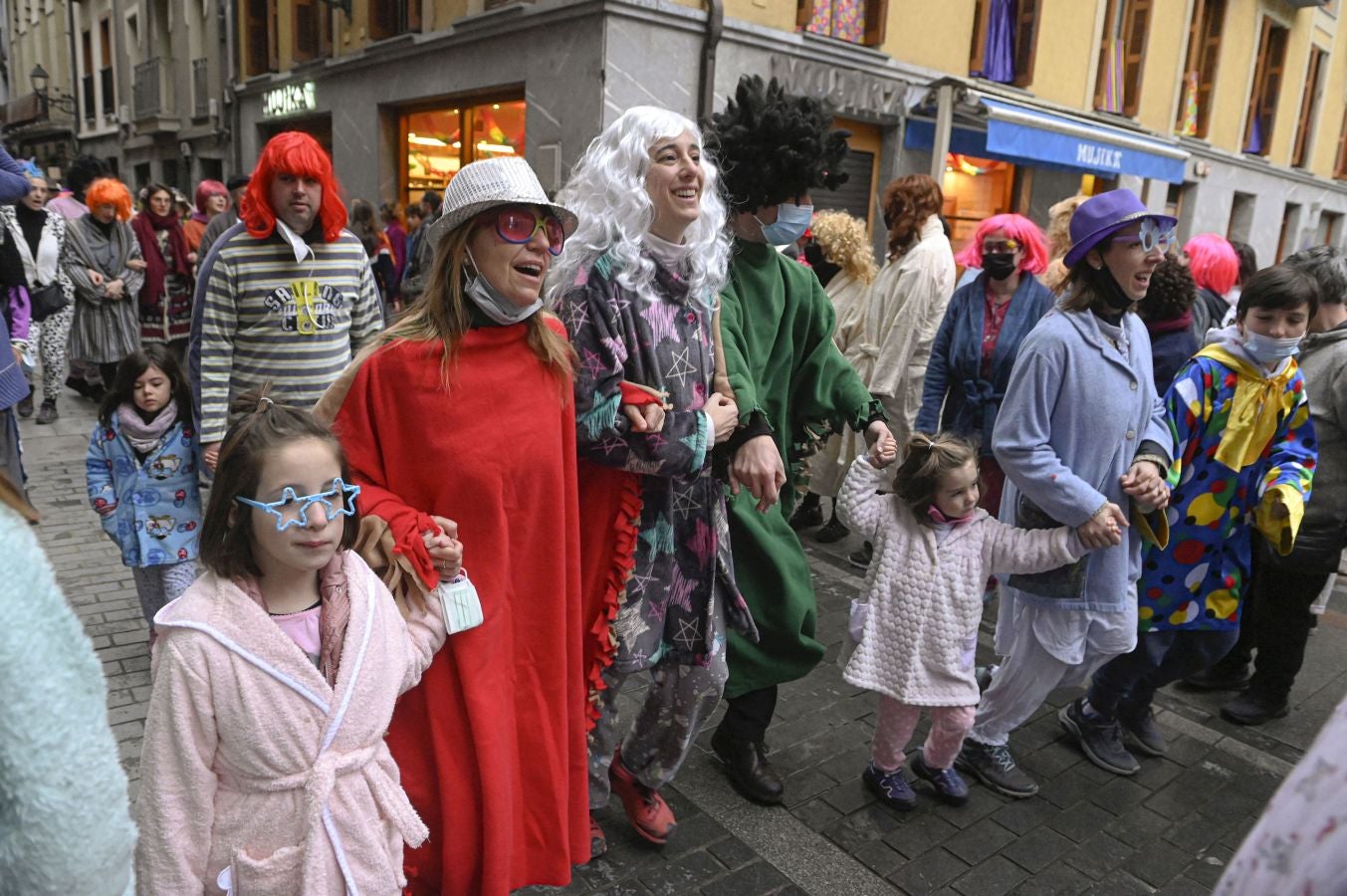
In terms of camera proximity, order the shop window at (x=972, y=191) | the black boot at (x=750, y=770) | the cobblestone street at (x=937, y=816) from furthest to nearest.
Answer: the shop window at (x=972, y=191) < the black boot at (x=750, y=770) < the cobblestone street at (x=937, y=816)

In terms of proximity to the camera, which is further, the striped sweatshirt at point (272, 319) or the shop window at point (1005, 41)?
the shop window at point (1005, 41)

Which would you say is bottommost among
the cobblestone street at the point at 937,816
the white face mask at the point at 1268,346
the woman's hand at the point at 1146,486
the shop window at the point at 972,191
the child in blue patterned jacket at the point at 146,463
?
the cobblestone street at the point at 937,816

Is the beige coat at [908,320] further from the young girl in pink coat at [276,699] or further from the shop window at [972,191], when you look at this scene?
the shop window at [972,191]

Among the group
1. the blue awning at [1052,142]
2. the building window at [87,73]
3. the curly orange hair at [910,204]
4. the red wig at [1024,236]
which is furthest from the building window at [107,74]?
the red wig at [1024,236]

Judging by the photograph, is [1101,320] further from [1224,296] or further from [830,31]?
[830,31]

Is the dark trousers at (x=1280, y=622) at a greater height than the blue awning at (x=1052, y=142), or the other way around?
the blue awning at (x=1052, y=142)

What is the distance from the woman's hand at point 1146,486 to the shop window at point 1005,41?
10948mm

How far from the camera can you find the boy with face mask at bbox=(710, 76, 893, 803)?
2828 mm

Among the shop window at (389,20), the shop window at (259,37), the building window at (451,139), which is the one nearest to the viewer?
the building window at (451,139)

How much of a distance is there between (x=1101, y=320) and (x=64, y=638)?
294cm

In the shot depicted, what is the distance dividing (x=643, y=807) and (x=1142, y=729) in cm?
205

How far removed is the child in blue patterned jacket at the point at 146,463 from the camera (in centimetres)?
349

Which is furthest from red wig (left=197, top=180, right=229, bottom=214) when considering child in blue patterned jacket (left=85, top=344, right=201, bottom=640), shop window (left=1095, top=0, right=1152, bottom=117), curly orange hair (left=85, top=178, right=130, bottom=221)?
shop window (left=1095, top=0, right=1152, bottom=117)

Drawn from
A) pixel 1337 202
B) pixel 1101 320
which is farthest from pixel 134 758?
pixel 1337 202
